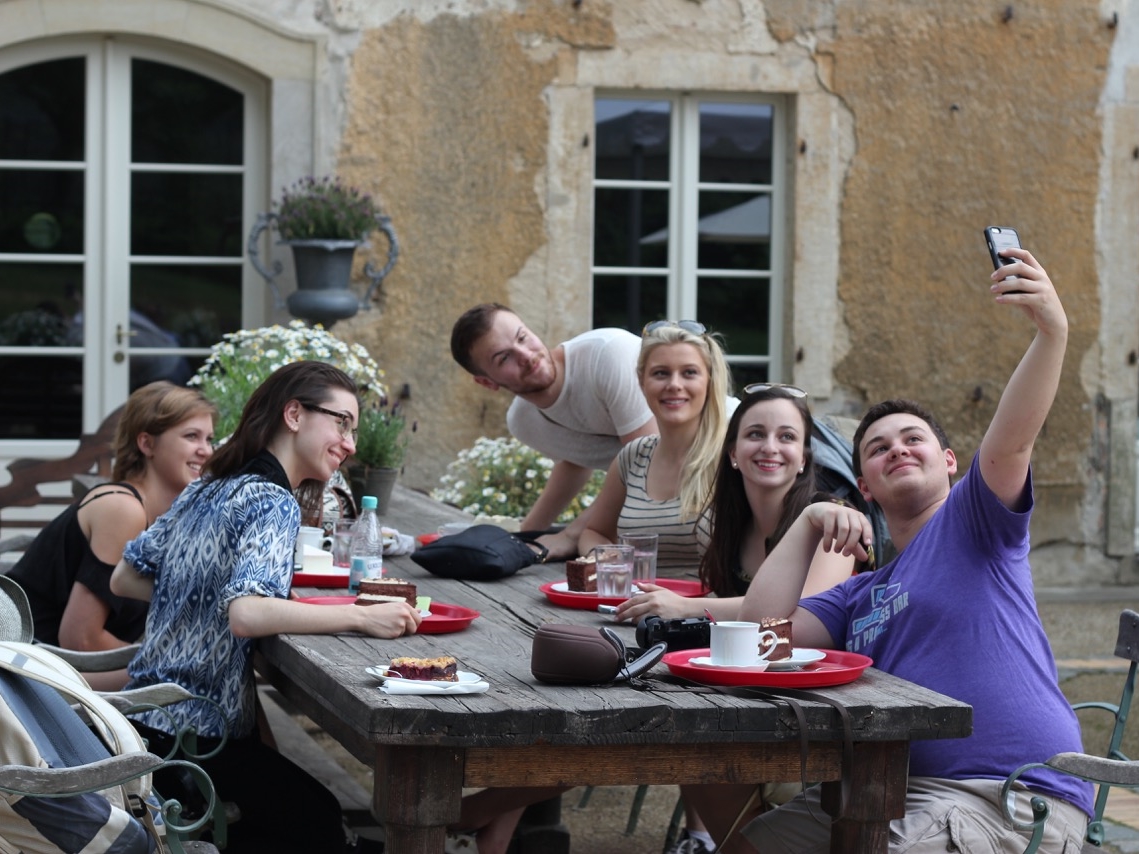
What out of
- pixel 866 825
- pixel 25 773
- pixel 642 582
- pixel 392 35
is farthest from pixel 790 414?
pixel 392 35

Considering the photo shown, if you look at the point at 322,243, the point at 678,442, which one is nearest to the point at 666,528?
the point at 678,442

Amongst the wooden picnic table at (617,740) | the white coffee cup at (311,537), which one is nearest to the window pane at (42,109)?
the white coffee cup at (311,537)

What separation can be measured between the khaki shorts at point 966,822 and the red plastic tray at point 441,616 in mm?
802

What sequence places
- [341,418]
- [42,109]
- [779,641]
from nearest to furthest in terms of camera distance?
[779,641] < [341,418] < [42,109]

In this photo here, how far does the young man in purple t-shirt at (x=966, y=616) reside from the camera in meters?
2.62

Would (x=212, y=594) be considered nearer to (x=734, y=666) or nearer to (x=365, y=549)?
(x=365, y=549)

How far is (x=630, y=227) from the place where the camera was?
8.80m

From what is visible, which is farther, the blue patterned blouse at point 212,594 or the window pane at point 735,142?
the window pane at point 735,142

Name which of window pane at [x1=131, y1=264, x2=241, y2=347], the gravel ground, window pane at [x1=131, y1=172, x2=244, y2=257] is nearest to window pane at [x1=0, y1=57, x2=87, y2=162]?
window pane at [x1=131, y1=172, x2=244, y2=257]

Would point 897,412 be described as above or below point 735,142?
below

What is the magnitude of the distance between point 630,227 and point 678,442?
4639mm

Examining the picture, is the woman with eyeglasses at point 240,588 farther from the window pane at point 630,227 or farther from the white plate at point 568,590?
the window pane at point 630,227

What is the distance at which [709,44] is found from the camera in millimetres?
8539

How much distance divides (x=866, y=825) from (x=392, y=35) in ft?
20.8
